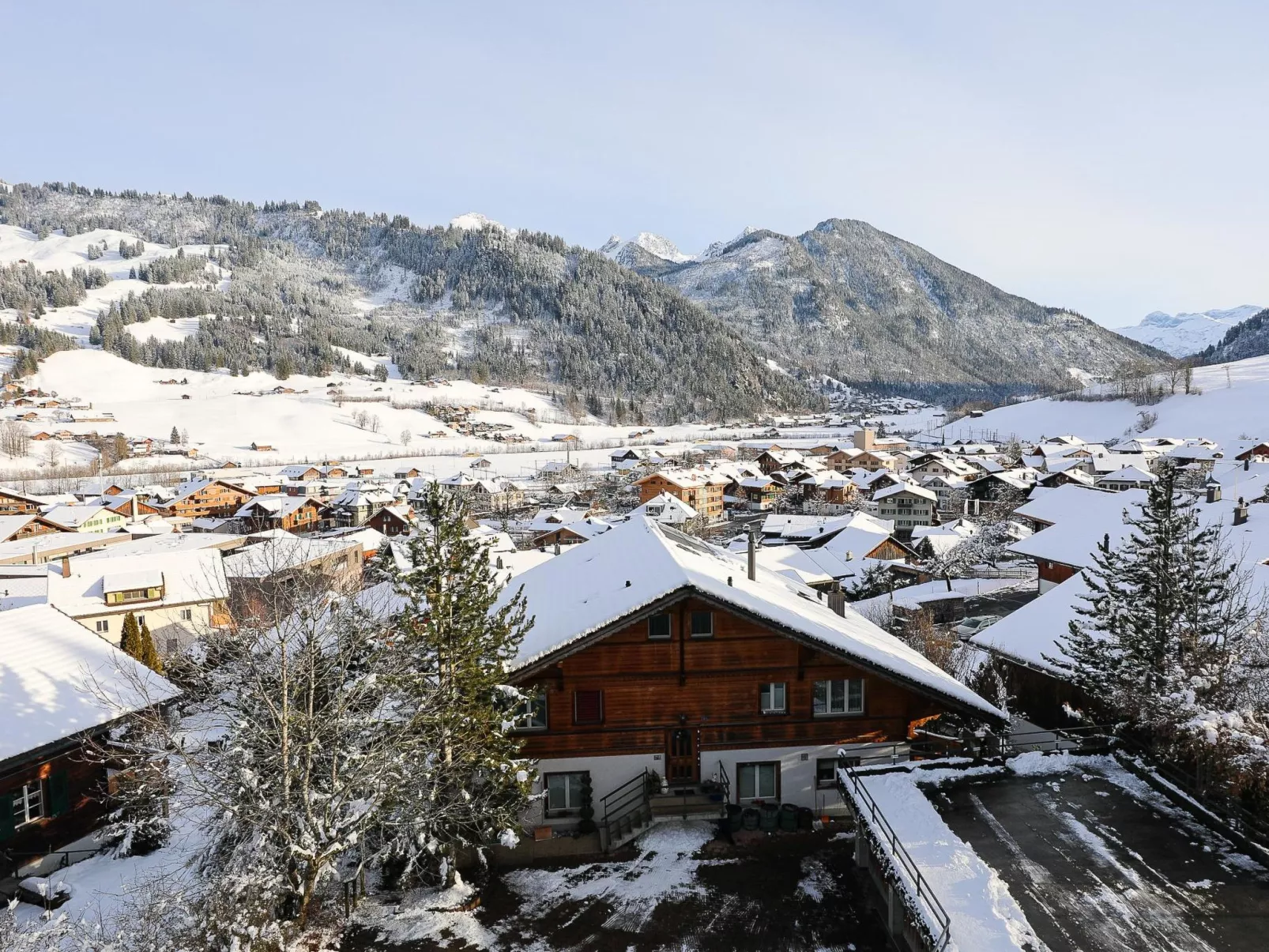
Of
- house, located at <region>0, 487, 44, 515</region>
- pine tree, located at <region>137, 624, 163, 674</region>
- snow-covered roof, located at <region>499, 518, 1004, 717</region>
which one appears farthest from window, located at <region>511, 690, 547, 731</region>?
house, located at <region>0, 487, 44, 515</region>

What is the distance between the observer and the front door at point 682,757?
17.7m

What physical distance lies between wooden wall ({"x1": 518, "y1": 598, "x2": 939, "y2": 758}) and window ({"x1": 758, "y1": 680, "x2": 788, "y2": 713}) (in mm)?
122

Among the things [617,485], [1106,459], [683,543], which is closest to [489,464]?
[617,485]

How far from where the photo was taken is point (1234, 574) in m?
26.0

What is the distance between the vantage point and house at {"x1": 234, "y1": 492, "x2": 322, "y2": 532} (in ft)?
299

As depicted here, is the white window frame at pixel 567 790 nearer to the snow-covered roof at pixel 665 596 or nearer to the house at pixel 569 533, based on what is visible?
the snow-covered roof at pixel 665 596

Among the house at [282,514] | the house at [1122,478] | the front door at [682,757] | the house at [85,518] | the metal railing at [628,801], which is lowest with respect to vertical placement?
the house at [282,514]

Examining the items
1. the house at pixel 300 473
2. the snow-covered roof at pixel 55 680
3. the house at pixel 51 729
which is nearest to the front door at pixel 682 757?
the snow-covered roof at pixel 55 680

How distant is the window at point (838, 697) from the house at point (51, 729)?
15619 mm

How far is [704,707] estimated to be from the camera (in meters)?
17.7

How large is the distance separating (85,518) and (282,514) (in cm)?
2052

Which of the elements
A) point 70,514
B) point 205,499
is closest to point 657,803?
point 70,514

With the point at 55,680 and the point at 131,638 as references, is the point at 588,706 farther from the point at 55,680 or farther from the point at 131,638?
the point at 131,638

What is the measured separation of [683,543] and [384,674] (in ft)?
40.9
